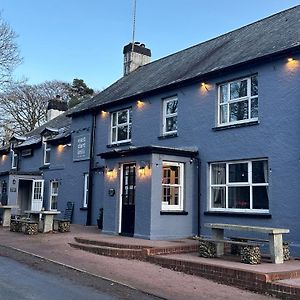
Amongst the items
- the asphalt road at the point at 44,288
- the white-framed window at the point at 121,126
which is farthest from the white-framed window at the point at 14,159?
the asphalt road at the point at 44,288

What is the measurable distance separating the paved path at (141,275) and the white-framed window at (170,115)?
6205mm

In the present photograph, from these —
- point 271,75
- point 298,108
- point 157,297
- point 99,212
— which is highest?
point 271,75

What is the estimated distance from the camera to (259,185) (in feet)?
44.1

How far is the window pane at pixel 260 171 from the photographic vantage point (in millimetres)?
13391

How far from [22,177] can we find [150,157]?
12646mm

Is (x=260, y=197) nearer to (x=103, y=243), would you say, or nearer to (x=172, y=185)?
(x=172, y=185)

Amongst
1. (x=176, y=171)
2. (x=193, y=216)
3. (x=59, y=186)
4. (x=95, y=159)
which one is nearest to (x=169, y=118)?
(x=176, y=171)

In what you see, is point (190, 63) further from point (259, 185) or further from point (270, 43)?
point (259, 185)

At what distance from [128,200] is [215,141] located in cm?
397

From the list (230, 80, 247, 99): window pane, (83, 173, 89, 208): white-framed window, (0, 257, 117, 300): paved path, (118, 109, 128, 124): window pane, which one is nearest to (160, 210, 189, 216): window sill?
(230, 80, 247, 99): window pane

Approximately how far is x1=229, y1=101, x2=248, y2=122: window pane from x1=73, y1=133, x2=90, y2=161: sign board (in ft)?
30.3

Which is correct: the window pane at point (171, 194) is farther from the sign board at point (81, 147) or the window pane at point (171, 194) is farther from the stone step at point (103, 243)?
the sign board at point (81, 147)

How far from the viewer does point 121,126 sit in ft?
64.8

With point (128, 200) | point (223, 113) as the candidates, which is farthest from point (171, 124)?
point (128, 200)
